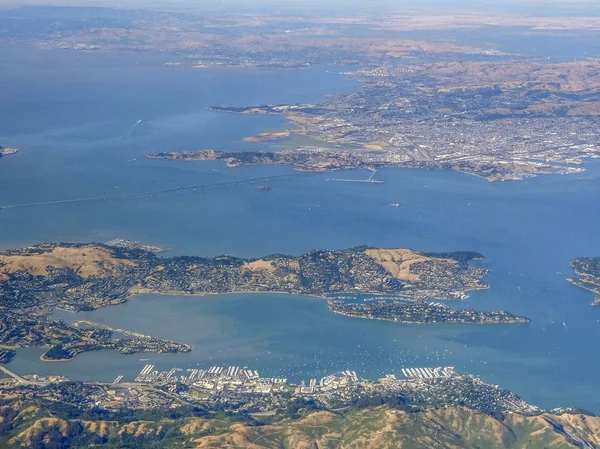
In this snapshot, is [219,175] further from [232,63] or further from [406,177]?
[232,63]

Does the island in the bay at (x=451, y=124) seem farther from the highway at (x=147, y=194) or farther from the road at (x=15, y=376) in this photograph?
the road at (x=15, y=376)

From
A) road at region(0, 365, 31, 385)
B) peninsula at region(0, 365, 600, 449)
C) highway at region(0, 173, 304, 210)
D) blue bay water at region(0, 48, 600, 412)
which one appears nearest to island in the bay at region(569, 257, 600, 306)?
blue bay water at region(0, 48, 600, 412)

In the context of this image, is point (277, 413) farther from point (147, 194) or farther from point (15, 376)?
point (147, 194)

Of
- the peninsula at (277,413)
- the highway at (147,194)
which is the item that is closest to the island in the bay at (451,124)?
the highway at (147,194)

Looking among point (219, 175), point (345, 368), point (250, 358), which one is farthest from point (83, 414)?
point (219, 175)

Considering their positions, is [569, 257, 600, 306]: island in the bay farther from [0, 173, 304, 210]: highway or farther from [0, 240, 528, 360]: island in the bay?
[0, 173, 304, 210]: highway

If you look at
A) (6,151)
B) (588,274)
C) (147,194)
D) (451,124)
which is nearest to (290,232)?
(147,194)
